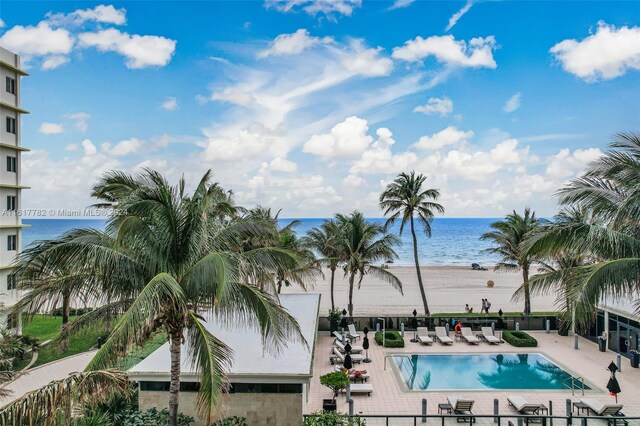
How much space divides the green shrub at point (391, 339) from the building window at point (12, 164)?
2181cm

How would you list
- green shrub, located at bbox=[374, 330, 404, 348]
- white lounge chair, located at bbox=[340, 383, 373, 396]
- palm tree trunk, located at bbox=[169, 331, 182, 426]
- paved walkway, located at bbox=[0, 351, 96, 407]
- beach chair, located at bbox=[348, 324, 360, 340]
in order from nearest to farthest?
palm tree trunk, located at bbox=[169, 331, 182, 426] → white lounge chair, located at bbox=[340, 383, 373, 396] → paved walkway, located at bbox=[0, 351, 96, 407] → green shrub, located at bbox=[374, 330, 404, 348] → beach chair, located at bbox=[348, 324, 360, 340]

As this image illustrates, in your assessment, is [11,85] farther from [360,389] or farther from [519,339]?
[519,339]

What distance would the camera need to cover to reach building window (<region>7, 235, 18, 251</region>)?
23062 mm

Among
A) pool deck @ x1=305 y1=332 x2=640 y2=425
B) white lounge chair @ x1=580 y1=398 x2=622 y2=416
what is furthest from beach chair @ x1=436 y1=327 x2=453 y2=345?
white lounge chair @ x1=580 y1=398 x2=622 y2=416

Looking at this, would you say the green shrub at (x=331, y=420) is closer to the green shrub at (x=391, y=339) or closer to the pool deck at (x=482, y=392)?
the pool deck at (x=482, y=392)

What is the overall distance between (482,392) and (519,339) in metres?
7.10

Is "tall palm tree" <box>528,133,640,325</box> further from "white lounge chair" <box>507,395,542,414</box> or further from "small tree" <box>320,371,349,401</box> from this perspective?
"small tree" <box>320,371,349,401</box>

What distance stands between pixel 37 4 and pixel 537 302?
43.3m

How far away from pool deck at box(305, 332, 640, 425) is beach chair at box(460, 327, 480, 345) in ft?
1.08

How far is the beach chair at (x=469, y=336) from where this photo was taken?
2264 centimetres

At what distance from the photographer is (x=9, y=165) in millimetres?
23109

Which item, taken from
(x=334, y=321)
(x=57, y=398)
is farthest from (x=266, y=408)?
(x=334, y=321)

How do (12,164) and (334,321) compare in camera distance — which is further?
(334,321)

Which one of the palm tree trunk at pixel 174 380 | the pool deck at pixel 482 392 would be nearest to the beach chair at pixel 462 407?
the pool deck at pixel 482 392
